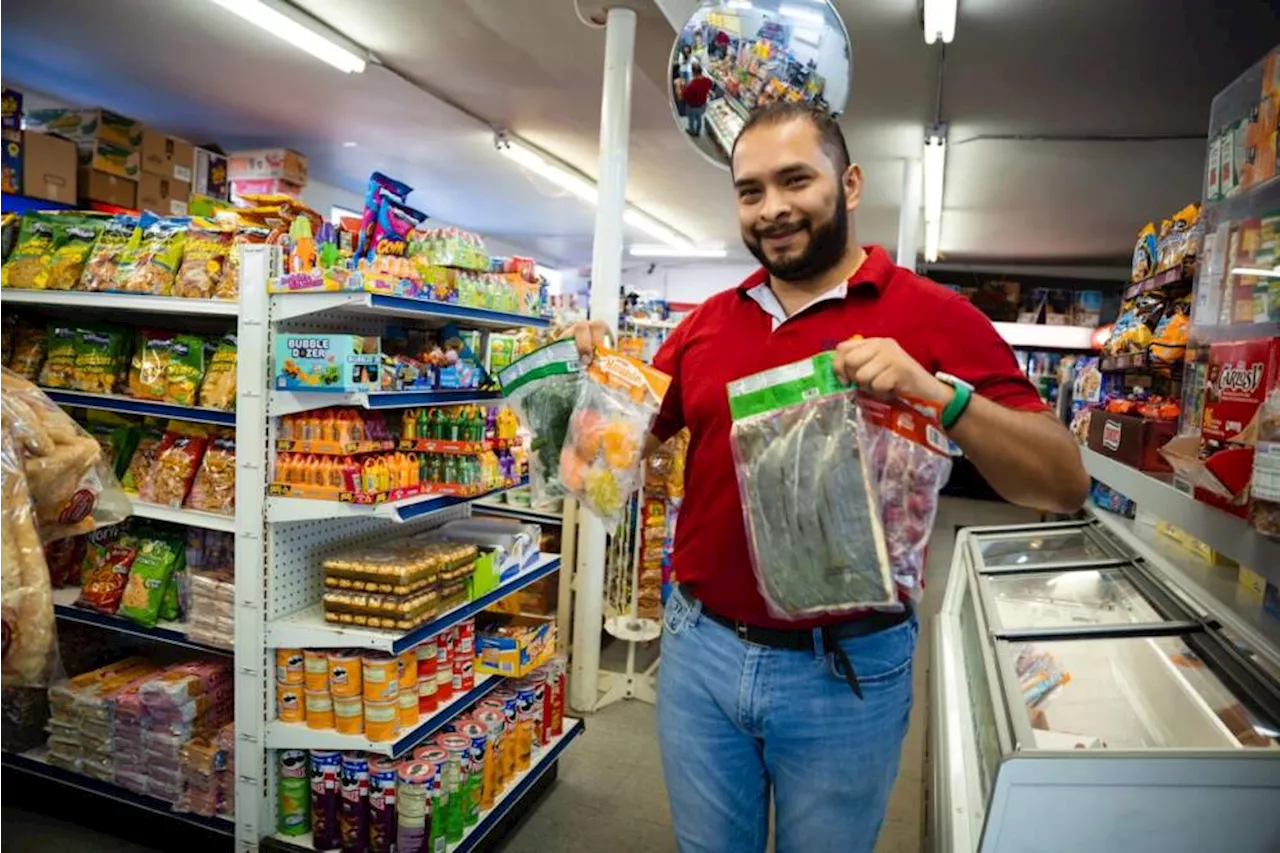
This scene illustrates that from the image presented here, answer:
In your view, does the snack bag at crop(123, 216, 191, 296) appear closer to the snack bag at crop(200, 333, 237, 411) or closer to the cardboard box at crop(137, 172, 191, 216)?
the snack bag at crop(200, 333, 237, 411)

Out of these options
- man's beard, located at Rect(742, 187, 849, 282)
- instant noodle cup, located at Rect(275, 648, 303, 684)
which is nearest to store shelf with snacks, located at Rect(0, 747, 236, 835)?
instant noodle cup, located at Rect(275, 648, 303, 684)

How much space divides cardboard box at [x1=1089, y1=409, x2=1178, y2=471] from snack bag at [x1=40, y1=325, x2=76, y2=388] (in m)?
3.39

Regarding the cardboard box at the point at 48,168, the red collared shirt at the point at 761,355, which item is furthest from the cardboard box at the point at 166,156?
the red collared shirt at the point at 761,355

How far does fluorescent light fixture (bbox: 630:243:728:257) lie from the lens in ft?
44.9

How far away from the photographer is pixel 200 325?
10.4 feet

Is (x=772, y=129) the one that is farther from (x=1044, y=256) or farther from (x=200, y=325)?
(x=1044, y=256)

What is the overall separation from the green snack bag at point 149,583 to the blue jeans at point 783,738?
2092 millimetres

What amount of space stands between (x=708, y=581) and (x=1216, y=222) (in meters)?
1.49

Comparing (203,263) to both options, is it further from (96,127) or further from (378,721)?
(96,127)

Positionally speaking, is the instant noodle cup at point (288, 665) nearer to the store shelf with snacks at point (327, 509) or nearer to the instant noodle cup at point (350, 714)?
the instant noodle cup at point (350, 714)

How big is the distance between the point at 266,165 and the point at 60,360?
4.94m

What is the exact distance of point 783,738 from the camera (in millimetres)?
1484

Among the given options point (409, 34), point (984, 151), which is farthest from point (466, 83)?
point (984, 151)

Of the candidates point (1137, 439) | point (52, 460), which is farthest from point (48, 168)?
point (1137, 439)
